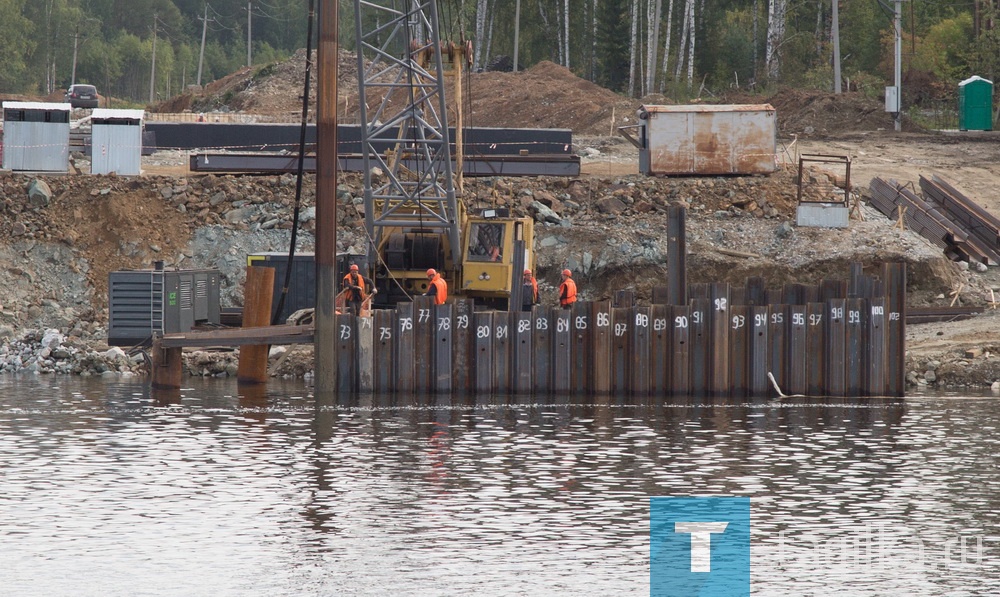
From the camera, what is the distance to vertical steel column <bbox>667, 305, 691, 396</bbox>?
2484cm

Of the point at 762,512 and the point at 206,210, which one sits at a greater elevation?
the point at 206,210

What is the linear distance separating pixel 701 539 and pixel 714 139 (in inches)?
1056

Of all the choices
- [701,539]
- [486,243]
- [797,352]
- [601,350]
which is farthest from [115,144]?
[701,539]

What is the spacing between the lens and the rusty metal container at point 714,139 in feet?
133

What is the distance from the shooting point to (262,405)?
981 inches

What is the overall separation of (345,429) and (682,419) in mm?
5358

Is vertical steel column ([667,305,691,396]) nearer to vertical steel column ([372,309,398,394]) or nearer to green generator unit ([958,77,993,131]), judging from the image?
vertical steel column ([372,309,398,394])

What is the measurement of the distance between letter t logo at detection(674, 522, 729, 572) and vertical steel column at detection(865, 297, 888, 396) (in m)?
10.3

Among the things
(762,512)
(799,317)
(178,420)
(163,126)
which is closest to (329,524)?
(762,512)

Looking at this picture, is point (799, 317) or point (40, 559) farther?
point (799, 317)

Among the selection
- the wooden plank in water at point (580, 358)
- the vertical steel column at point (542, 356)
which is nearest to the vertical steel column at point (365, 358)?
the vertical steel column at point (542, 356)

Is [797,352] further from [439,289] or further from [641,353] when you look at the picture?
[439,289]

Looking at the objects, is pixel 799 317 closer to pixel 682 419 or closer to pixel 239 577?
pixel 682 419

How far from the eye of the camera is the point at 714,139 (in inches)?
1596
